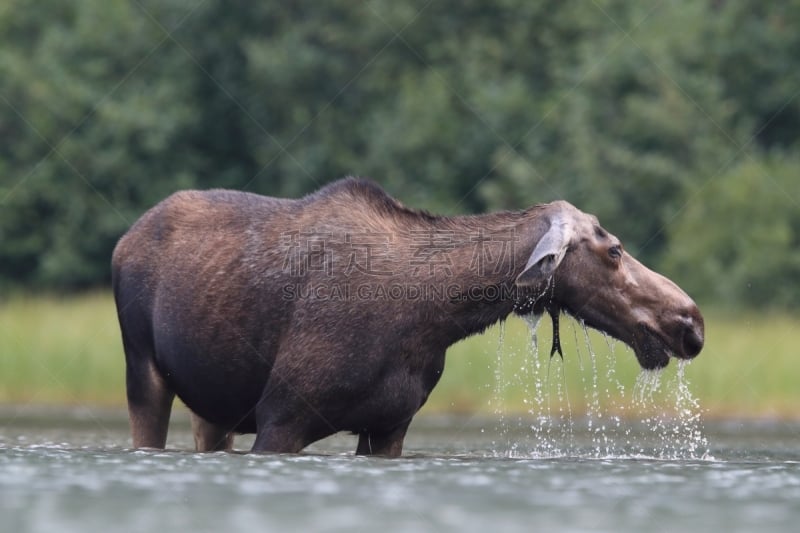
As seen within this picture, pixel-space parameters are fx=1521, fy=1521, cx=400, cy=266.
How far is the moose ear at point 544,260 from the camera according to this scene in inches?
369

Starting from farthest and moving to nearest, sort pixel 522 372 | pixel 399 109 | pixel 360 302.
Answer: pixel 399 109 → pixel 522 372 → pixel 360 302

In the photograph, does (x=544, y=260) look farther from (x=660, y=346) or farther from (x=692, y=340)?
(x=692, y=340)

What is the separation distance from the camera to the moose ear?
9.38m


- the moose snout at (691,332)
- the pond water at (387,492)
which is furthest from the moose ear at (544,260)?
the pond water at (387,492)

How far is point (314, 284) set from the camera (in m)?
9.65

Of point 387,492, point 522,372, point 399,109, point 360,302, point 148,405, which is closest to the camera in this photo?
point 387,492

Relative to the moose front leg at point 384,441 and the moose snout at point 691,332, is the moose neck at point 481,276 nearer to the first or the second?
the moose front leg at point 384,441

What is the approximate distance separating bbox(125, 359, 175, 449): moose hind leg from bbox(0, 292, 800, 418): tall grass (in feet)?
24.7

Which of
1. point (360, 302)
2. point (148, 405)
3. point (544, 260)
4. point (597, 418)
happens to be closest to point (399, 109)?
point (597, 418)

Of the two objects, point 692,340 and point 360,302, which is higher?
point 360,302

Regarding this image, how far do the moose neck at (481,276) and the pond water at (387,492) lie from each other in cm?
93

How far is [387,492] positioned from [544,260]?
2.04 meters

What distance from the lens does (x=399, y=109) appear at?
115 feet

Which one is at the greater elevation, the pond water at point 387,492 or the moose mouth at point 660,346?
the moose mouth at point 660,346
